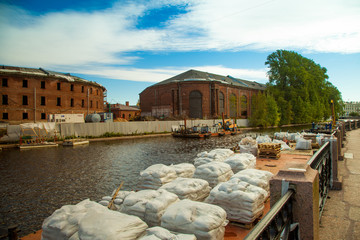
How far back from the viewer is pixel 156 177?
620 centimetres

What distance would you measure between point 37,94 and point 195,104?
32338 mm

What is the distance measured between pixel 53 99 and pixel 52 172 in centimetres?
3356

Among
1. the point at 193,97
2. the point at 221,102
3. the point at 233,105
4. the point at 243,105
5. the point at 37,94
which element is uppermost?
the point at 193,97

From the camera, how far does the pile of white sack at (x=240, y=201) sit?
4.23 m

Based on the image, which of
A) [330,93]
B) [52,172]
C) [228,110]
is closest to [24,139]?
[52,172]

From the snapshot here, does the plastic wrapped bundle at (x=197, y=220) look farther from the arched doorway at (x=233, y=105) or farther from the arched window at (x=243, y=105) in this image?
the arched window at (x=243, y=105)

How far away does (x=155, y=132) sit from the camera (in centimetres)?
3812

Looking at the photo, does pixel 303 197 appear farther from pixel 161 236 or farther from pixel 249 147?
pixel 249 147

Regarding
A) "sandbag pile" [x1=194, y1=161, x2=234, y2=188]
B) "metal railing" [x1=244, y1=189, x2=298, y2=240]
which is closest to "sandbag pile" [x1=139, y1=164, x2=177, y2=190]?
"sandbag pile" [x1=194, y1=161, x2=234, y2=188]

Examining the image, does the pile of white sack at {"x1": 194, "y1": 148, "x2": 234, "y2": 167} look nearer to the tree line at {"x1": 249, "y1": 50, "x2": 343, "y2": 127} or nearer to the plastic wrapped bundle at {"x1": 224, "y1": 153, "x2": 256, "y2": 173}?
the plastic wrapped bundle at {"x1": 224, "y1": 153, "x2": 256, "y2": 173}

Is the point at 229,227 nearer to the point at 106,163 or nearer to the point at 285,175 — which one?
the point at 285,175

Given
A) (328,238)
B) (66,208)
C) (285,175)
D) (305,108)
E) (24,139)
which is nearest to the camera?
(285,175)

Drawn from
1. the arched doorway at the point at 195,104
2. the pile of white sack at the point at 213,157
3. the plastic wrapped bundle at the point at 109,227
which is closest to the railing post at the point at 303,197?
the plastic wrapped bundle at the point at 109,227

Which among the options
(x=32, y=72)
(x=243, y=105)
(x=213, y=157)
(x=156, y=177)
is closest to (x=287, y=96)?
(x=243, y=105)
